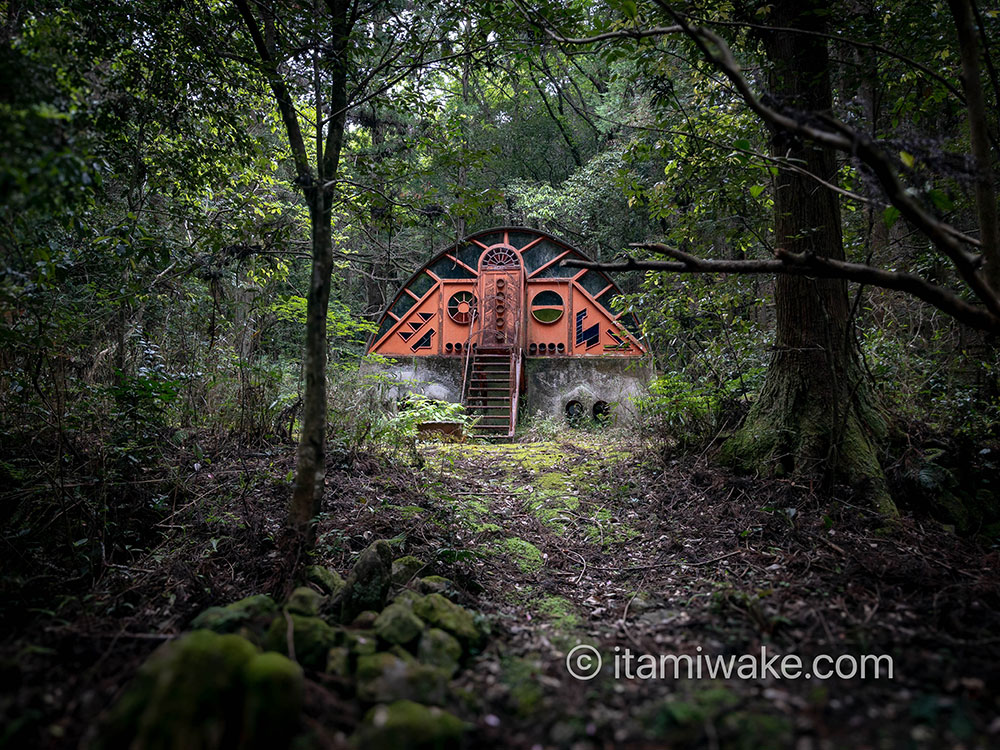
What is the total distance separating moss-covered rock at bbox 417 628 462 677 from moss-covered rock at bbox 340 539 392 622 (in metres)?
0.46

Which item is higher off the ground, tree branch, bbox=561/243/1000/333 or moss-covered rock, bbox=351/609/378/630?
tree branch, bbox=561/243/1000/333

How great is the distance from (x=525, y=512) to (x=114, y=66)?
4993mm

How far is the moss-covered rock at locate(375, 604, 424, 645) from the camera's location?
249 cm

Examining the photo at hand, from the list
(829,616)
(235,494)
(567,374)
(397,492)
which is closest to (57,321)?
(235,494)

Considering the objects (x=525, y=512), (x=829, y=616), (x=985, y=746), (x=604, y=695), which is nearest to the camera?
(x=985, y=746)

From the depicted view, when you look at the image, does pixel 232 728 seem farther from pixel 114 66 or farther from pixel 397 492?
pixel 114 66

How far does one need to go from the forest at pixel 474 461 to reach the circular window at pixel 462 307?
596 cm

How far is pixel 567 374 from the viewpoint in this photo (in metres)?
12.3

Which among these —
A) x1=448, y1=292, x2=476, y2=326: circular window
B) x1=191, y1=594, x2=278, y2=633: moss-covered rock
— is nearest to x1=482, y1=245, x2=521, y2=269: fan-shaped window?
x1=448, y1=292, x2=476, y2=326: circular window

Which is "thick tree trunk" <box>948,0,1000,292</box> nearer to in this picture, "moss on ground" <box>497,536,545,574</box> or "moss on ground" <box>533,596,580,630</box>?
"moss on ground" <box>533,596,580,630</box>

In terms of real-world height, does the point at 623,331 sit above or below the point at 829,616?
above

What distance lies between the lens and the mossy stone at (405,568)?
3176 millimetres

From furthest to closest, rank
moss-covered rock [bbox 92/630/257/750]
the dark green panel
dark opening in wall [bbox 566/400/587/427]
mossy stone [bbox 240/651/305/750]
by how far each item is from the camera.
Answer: the dark green panel < dark opening in wall [bbox 566/400/587/427] < mossy stone [bbox 240/651/305/750] < moss-covered rock [bbox 92/630/257/750]

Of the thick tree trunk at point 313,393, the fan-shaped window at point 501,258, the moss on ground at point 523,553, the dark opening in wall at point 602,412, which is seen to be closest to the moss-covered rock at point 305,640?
the thick tree trunk at point 313,393
